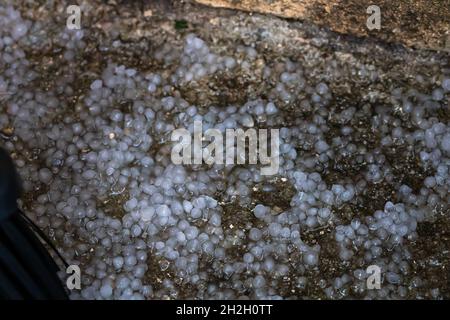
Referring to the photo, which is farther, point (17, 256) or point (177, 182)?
point (177, 182)

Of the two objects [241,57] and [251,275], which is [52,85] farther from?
[251,275]

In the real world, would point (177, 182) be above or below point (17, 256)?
below

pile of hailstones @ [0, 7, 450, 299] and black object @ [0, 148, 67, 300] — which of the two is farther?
pile of hailstones @ [0, 7, 450, 299]

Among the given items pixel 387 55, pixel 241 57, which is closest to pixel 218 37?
pixel 241 57
